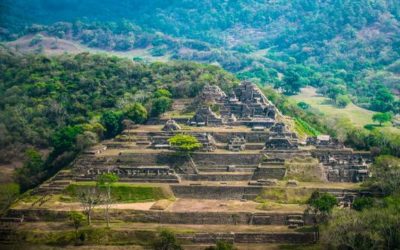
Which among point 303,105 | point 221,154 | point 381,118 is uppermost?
point 303,105

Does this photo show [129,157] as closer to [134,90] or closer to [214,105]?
[214,105]

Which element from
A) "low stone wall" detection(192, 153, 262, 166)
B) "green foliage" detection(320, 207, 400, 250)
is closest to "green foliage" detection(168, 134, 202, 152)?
"low stone wall" detection(192, 153, 262, 166)

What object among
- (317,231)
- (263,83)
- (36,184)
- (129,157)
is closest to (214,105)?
(129,157)

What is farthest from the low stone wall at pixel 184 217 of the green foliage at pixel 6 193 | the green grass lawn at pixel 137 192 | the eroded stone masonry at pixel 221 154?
the eroded stone masonry at pixel 221 154

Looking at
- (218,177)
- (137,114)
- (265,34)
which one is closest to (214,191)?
(218,177)

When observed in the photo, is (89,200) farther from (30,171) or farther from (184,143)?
(30,171)
